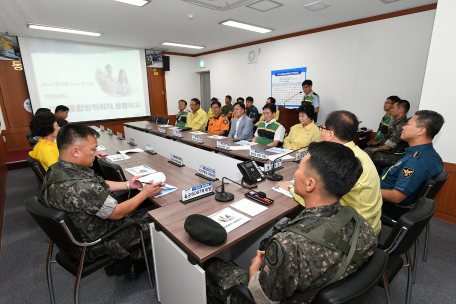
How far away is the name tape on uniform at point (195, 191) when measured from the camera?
1.48 meters

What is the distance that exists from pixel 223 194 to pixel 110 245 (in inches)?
31.5

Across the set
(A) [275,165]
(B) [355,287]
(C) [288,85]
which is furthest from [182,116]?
(B) [355,287]

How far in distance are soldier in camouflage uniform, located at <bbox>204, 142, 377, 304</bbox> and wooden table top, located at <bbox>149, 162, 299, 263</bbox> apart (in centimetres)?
21

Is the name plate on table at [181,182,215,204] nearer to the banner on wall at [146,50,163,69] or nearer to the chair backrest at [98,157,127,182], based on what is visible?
the chair backrest at [98,157,127,182]

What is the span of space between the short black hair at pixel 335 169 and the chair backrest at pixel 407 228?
1.82ft

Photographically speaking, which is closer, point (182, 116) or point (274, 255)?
point (274, 255)

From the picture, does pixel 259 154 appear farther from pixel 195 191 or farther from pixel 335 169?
pixel 335 169

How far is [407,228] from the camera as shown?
111 centimetres

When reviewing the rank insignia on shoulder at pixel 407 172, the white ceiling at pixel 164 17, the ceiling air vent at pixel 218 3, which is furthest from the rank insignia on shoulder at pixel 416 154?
the white ceiling at pixel 164 17

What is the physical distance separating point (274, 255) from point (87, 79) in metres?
7.50

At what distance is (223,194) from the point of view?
1.53m

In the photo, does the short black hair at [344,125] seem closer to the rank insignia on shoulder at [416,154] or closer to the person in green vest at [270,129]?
the rank insignia on shoulder at [416,154]

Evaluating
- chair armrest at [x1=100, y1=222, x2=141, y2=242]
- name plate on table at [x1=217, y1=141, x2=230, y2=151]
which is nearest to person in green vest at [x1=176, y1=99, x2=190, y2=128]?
name plate on table at [x1=217, y1=141, x2=230, y2=151]

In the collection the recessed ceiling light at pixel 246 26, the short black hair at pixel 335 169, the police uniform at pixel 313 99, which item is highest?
the recessed ceiling light at pixel 246 26
